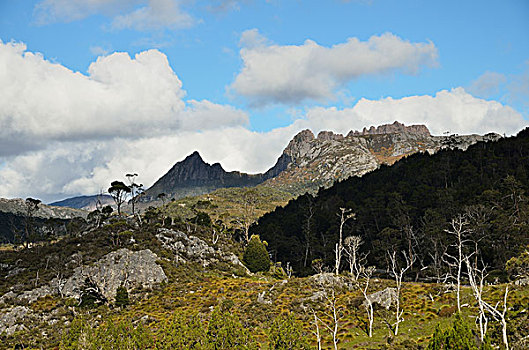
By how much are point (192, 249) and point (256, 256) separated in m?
13.5

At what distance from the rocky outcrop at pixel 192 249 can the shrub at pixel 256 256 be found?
1844 millimetres

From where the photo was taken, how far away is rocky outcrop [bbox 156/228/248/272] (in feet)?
237

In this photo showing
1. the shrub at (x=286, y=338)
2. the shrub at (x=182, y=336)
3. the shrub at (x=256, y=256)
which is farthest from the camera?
the shrub at (x=256, y=256)

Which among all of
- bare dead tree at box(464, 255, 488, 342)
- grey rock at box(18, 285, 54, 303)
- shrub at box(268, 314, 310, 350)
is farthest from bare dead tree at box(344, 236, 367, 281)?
grey rock at box(18, 285, 54, 303)

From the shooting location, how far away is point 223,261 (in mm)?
75250

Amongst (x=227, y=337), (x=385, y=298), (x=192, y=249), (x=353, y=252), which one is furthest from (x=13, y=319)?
(x=353, y=252)

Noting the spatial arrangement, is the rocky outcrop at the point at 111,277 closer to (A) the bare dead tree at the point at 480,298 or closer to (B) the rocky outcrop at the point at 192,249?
(B) the rocky outcrop at the point at 192,249

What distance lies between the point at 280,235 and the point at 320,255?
53.8 ft

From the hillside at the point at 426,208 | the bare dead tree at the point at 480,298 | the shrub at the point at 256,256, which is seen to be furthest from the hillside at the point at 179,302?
the hillside at the point at 426,208

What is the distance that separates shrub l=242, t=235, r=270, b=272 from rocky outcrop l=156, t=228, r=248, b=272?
184 cm

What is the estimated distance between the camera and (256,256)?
7569 cm

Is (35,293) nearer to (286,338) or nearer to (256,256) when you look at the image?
(256,256)

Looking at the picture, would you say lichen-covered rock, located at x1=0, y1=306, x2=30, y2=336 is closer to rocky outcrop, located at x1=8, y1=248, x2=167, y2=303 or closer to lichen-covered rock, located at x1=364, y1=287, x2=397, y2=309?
rocky outcrop, located at x1=8, y1=248, x2=167, y2=303

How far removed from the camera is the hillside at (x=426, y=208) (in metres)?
61.7
